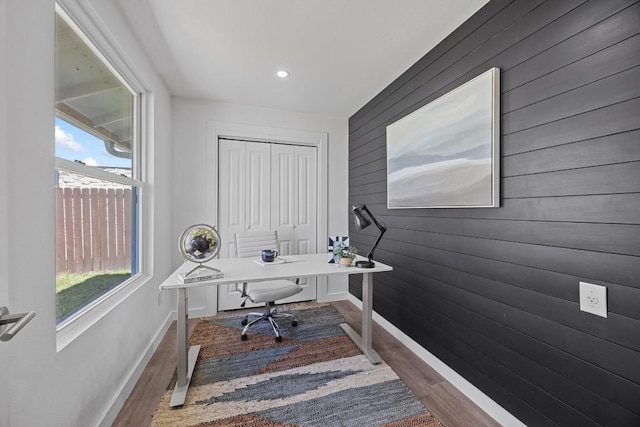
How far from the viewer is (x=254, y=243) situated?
2.96 metres

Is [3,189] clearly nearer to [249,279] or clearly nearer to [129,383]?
[249,279]

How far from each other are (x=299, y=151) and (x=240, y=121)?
0.82m

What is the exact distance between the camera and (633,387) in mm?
1012

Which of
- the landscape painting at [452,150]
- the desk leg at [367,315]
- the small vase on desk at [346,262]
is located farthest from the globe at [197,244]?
the landscape painting at [452,150]

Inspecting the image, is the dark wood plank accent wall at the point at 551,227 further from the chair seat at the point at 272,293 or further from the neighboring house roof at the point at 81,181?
the neighboring house roof at the point at 81,181

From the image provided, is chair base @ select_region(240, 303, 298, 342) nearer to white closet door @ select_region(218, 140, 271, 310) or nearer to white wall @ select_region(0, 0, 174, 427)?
white closet door @ select_region(218, 140, 271, 310)

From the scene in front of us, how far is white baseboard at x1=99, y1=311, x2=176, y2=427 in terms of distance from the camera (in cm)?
147

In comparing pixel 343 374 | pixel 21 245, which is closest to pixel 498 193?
pixel 343 374

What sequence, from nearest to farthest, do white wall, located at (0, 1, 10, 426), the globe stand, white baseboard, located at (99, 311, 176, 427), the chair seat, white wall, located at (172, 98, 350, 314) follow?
1. white wall, located at (0, 1, 10, 426)
2. white baseboard, located at (99, 311, 176, 427)
3. the globe stand
4. the chair seat
5. white wall, located at (172, 98, 350, 314)

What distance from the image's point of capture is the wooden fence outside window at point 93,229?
128 cm

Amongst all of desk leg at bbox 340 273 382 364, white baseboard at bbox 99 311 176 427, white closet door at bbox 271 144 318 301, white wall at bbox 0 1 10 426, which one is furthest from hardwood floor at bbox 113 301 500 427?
white closet door at bbox 271 144 318 301

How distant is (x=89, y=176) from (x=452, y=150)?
2.25 m

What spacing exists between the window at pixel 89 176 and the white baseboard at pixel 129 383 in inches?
24.0

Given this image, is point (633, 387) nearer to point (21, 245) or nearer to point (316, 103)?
point (21, 245)
